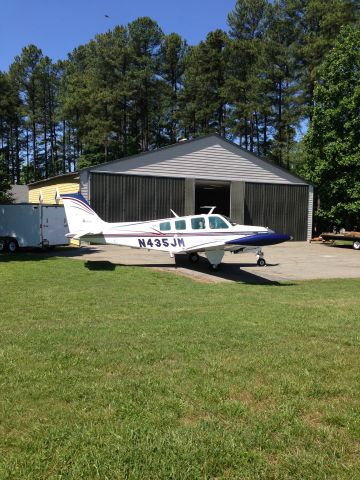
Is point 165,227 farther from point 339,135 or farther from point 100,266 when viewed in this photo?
point 339,135

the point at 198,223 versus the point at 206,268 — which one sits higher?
the point at 198,223

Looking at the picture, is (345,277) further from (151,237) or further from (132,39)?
(132,39)

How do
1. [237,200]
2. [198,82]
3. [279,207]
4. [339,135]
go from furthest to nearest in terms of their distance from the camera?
[198,82], [339,135], [279,207], [237,200]

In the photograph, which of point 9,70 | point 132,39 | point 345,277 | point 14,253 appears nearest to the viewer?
point 345,277

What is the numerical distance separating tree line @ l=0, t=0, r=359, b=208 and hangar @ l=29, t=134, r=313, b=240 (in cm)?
1736

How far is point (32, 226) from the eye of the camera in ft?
67.0

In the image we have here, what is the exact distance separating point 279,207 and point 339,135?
729 centimetres

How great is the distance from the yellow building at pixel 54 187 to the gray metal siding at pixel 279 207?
11935mm

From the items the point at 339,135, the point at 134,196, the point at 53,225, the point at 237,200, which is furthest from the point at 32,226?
the point at 339,135

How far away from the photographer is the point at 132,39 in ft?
174

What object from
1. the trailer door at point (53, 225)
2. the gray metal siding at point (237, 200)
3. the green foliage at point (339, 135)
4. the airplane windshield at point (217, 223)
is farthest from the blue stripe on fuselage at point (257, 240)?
the green foliage at point (339, 135)

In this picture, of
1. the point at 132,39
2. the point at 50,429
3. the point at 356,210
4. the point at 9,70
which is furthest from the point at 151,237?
the point at 9,70

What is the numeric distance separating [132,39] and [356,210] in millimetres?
36385

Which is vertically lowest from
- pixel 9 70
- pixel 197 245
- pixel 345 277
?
pixel 345 277
